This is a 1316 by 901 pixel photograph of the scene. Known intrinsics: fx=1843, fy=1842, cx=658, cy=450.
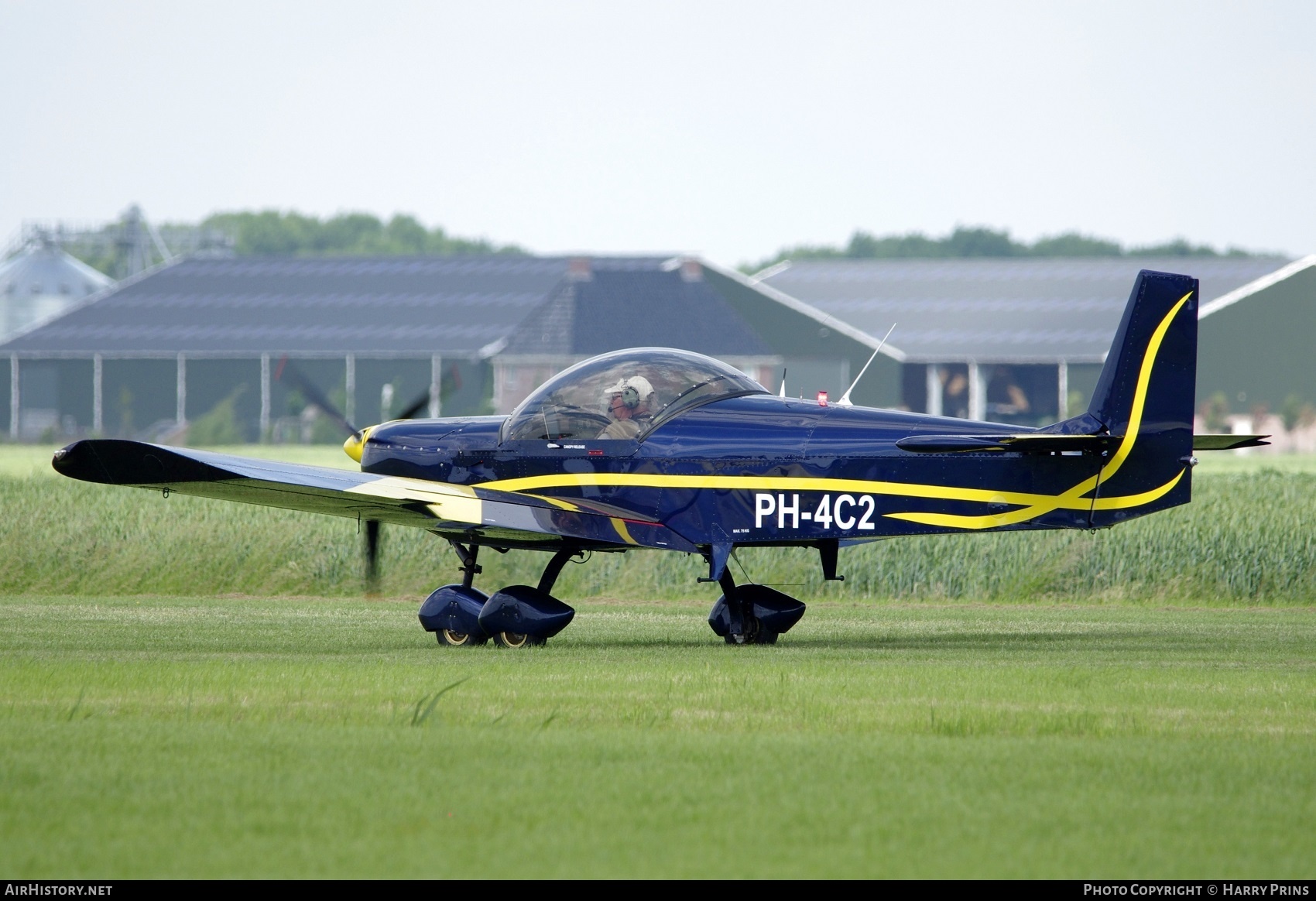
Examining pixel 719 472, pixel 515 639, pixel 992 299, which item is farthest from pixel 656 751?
pixel 992 299

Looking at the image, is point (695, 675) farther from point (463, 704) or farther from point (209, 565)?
point (209, 565)

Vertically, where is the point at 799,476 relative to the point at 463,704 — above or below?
above

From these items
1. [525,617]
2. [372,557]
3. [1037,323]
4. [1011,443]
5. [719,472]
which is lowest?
[525,617]

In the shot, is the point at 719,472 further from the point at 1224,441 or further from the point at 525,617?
the point at 1224,441

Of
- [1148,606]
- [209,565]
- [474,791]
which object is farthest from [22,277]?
[474,791]

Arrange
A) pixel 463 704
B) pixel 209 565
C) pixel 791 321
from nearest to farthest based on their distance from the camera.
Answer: pixel 463 704 < pixel 209 565 < pixel 791 321

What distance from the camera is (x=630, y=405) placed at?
47.8 ft

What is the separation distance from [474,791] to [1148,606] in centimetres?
1294

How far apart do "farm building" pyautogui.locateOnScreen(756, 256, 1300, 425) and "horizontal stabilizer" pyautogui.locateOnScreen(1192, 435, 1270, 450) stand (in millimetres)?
49538

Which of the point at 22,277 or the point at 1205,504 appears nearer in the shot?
the point at 1205,504

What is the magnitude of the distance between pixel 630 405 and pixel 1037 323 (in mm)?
59294

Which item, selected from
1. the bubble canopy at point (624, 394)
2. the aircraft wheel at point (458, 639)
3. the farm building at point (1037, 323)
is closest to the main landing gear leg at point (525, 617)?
the aircraft wheel at point (458, 639)

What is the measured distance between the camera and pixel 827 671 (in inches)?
476
